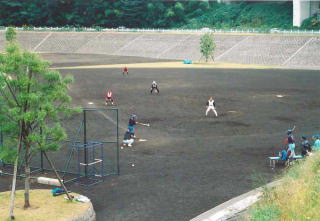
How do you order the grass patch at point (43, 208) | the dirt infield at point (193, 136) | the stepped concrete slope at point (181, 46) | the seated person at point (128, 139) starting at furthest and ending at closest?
1. the stepped concrete slope at point (181, 46)
2. the seated person at point (128, 139)
3. the dirt infield at point (193, 136)
4. the grass patch at point (43, 208)

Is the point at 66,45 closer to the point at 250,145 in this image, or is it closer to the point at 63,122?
the point at 63,122

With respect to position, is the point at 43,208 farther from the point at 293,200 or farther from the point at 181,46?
the point at 181,46

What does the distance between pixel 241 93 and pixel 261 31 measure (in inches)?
1650

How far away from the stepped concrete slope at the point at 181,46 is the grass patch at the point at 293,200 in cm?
4843

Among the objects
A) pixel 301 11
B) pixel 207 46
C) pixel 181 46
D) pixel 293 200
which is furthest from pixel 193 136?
pixel 301 11

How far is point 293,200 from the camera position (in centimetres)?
1330

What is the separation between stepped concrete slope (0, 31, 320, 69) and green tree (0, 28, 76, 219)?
50.5m

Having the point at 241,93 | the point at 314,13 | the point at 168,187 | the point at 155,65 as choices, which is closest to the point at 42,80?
the point at 168,187

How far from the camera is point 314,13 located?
290 feet

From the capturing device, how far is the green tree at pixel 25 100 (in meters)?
15.2

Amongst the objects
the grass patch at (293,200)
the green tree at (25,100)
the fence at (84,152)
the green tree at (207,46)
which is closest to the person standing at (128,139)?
the fence at (84,152)

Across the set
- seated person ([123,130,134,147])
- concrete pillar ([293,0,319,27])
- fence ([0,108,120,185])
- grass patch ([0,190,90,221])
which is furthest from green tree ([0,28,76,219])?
concrete pillar ([293,0,319,27])

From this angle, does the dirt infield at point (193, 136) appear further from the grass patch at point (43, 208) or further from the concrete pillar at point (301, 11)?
the concrete pillar at point (301, 11)

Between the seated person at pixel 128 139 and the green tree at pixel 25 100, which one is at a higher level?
the green tree at pixel 25 100
